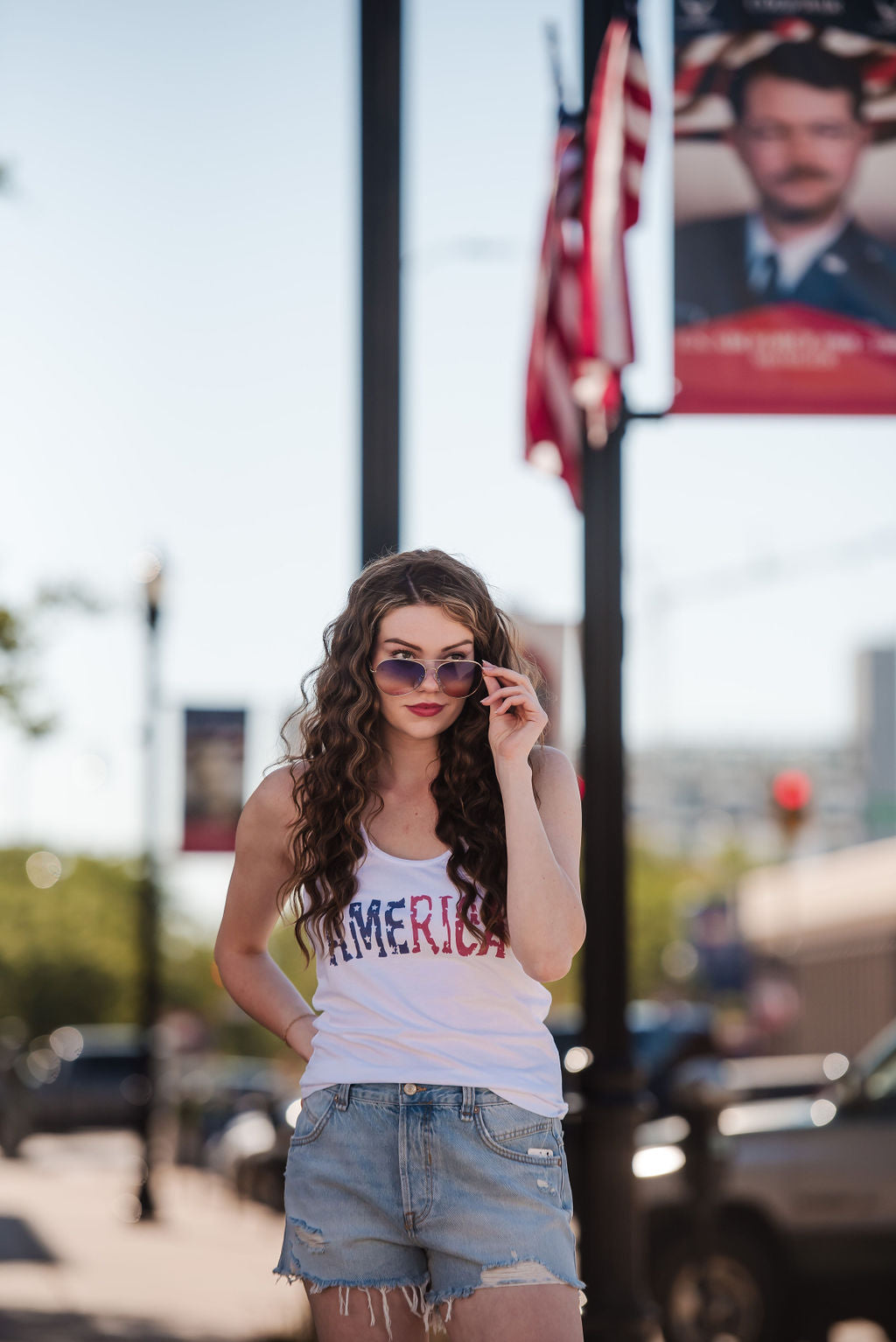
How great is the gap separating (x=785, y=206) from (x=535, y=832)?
14.9 ft

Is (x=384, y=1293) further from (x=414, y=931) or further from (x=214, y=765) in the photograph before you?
(x=214, y=765)

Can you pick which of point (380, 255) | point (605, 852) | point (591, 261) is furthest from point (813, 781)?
point (380, 255)

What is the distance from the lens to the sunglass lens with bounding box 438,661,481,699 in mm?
3338

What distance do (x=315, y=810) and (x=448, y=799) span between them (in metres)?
0.24

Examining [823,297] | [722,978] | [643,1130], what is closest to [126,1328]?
[643,1130]

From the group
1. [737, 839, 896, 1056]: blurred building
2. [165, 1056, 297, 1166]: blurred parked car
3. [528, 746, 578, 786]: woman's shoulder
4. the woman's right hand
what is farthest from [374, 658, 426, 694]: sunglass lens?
[165, 1056, 297, 1166]: blurred parked car

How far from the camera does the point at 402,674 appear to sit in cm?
335

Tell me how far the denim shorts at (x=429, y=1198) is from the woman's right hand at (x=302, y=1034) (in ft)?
0.99

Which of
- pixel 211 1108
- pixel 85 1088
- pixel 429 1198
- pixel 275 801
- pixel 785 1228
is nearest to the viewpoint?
pixel 429 1198

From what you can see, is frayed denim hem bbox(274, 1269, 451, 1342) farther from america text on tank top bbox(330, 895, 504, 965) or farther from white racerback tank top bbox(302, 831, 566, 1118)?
america text on tank top bbox(330, 895, 504, 965)

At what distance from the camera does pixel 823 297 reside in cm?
710

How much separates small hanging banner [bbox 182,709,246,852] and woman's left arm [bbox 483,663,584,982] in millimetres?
16433

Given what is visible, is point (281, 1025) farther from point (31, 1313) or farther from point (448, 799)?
point (31, 1313)

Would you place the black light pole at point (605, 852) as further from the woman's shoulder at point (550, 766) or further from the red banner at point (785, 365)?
the woman's shoulder at point (550, 766)
